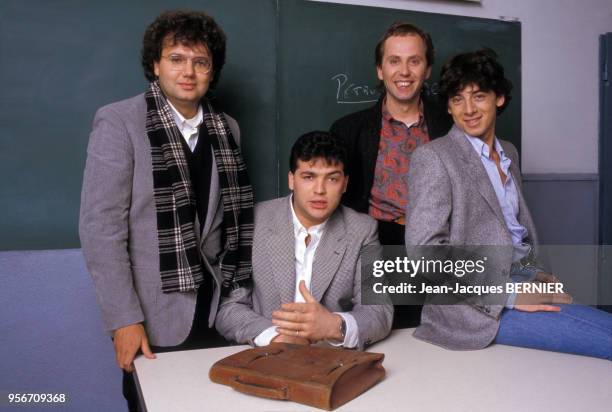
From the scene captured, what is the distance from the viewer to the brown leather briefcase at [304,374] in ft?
4.19

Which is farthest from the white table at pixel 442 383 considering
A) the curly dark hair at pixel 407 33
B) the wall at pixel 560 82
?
the wall at pixel 560 82

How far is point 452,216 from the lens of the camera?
1.93 metres

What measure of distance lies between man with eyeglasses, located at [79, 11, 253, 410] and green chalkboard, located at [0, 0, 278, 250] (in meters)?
0.41

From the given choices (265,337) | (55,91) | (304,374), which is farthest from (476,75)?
(55,91)

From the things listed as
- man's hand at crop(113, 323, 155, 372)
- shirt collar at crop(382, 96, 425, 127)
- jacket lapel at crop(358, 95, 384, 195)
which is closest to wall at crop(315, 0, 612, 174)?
shirt collar at crop(382, 96, 425, 127)

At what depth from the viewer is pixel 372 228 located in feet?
6.84

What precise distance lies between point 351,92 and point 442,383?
72.7 inches

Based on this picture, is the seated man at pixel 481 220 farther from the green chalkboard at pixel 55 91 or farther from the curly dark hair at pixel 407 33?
the green chalkboard at pixel 55 91

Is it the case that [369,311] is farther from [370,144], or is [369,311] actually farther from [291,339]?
[370,144]

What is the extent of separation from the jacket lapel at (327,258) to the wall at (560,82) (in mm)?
2125

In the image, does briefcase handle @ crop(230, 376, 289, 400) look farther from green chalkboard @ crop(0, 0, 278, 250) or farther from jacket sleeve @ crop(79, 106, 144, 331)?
green chalkboard @ crop(0, 0, 278, 250)

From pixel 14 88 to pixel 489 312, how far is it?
205cm

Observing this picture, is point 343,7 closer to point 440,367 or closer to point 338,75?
point 338,75

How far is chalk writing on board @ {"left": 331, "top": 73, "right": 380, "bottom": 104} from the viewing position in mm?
2926
